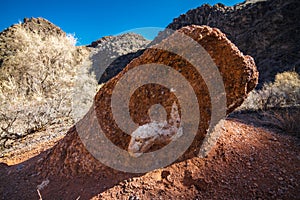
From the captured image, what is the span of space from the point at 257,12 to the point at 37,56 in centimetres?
1732

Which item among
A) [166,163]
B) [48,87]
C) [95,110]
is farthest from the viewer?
[48,87]

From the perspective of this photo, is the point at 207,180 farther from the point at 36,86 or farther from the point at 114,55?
the point at 114,55

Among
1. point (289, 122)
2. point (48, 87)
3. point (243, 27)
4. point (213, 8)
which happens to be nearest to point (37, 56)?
point (48, 87)

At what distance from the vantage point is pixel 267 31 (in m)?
14.5

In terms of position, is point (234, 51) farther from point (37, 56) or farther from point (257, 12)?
point (257, 12)

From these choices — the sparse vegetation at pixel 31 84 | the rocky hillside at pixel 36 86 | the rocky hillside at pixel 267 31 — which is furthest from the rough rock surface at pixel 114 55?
the rocky hillside at pixel 267 31

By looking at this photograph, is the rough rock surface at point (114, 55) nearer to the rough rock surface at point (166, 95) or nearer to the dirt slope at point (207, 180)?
the rough rock surface at point (166, 95)

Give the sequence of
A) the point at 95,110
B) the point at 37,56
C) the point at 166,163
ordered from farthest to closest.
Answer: the point at 37,56
the point at 95,110
the point at 166,163

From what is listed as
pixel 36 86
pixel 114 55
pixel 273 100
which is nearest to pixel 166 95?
pixel 273 100

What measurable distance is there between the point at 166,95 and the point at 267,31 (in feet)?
54.2

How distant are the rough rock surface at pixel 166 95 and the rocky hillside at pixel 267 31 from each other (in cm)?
994

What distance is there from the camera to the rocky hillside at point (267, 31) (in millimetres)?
11477

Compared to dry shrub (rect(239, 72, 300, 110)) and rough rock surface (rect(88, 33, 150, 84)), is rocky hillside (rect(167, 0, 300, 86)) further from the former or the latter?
rough rock surface (rect(88, 33, 150, 84))

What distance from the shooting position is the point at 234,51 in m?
1.70
